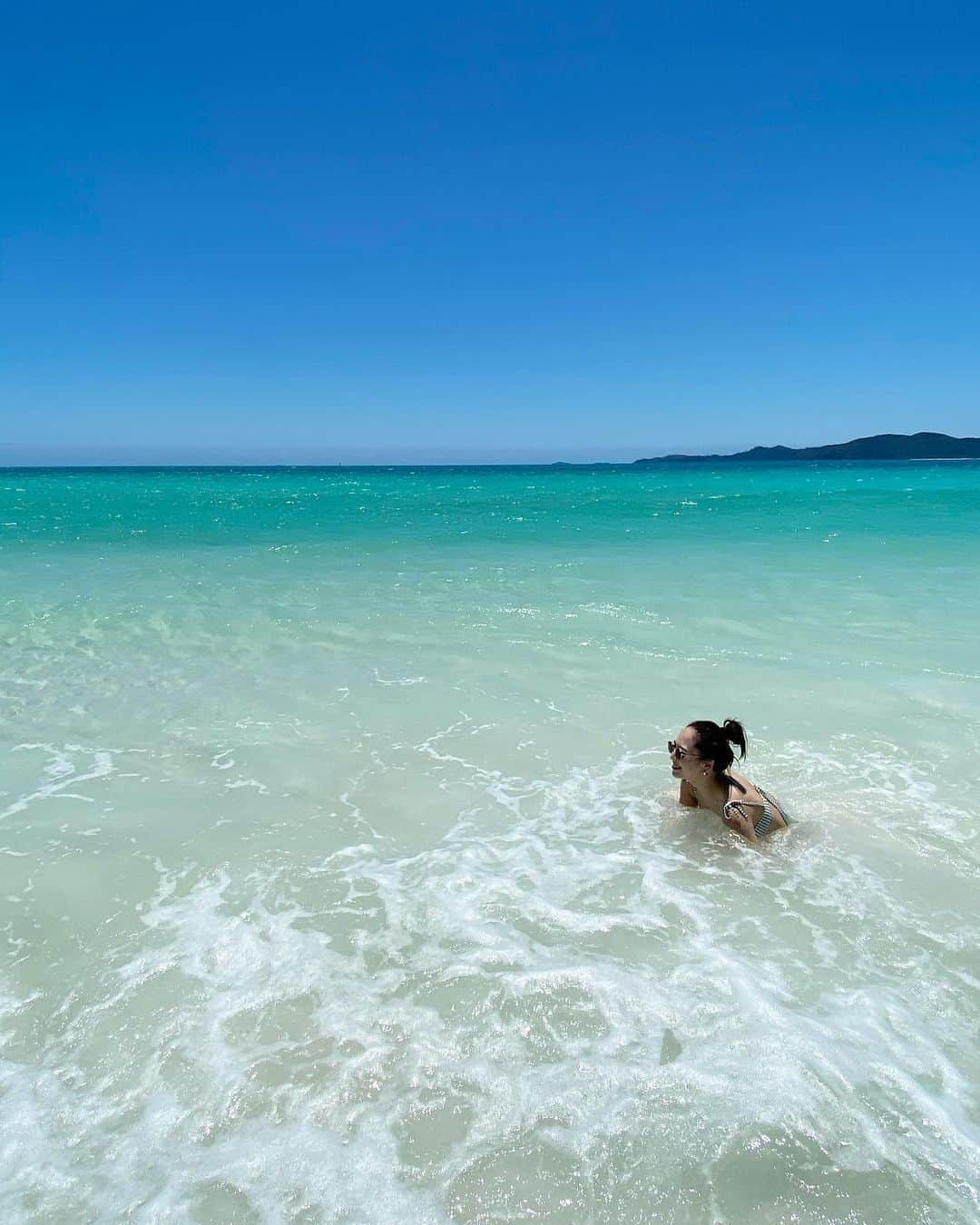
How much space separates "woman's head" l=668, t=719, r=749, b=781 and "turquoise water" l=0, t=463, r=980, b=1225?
0.43 meters

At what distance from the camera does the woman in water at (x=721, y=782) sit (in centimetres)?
494

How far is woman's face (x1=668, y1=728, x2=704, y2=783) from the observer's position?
503cm

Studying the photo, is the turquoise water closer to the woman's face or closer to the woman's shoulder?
the woman's shoulder

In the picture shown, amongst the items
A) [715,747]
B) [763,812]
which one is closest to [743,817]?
[763,812]

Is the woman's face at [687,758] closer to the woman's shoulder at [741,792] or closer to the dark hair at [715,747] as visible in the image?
the dark hair at [715,747]

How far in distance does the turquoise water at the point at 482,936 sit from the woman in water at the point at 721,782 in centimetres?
18

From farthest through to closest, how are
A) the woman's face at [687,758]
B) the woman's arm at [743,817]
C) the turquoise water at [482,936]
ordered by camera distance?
the woman's face at [687,758]
the woman's arm at [743,817]
the turquoise water at [482,936]

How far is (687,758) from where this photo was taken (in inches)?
199

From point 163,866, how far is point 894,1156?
4.16m

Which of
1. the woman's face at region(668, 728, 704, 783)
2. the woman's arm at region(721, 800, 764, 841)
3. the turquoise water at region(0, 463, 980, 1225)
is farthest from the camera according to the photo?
the woman's face at region(668, 728, 704, 783)

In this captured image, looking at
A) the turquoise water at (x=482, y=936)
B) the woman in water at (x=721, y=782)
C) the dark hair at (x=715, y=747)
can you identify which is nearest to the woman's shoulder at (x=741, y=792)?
the woman in water at (x=721, y=782)

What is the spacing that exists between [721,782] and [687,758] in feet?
0.95

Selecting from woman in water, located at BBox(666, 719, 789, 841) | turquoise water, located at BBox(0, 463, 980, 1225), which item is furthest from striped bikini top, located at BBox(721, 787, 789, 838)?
turquoise water, located at BBox(0, 463, 980, 1225)

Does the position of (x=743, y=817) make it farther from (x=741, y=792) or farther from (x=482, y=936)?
(x=482, y=936)
